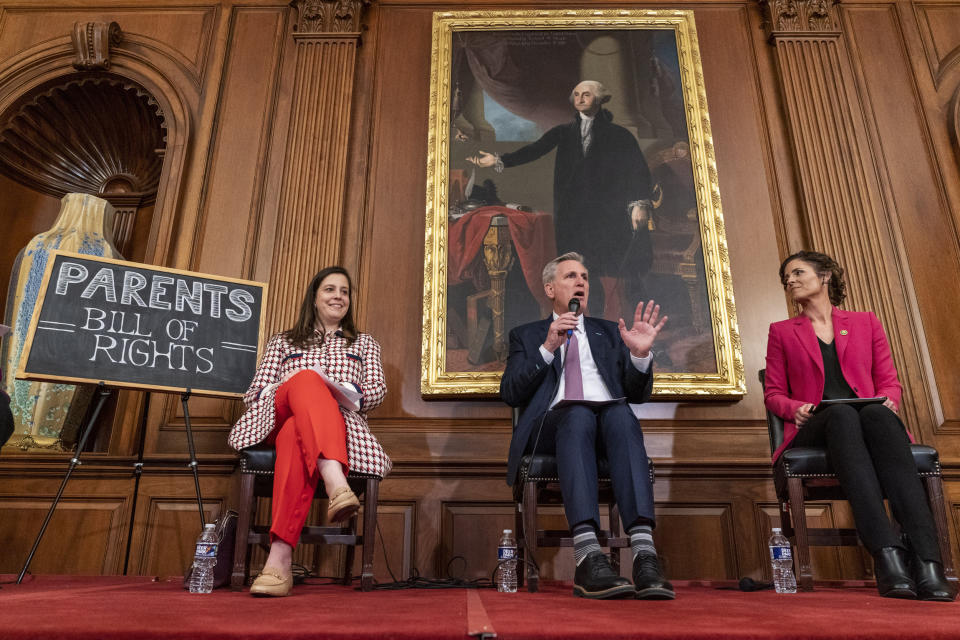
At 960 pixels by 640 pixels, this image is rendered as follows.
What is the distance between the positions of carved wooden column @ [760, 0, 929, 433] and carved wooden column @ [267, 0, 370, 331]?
247 centimetres

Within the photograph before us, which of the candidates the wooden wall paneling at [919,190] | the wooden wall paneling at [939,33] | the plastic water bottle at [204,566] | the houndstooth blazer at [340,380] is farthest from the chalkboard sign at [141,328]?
the wooden wall paneling at [939,33]

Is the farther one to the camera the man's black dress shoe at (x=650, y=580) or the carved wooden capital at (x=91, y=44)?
the carved wooden capital at (x=91, y=44)

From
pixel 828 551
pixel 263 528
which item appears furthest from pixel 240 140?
pixel 828 551

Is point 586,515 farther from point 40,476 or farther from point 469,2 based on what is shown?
point 469,2

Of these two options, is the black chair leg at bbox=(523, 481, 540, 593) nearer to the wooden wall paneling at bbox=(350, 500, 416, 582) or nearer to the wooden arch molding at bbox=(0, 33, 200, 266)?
the wooden wall paneling at bbox=(350, 500, 416, 582)

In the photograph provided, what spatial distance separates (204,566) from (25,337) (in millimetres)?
1897

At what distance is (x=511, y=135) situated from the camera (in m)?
4.06

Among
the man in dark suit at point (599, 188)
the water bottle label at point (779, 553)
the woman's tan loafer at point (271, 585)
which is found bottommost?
the woman's tan loafer at point (271, 585)

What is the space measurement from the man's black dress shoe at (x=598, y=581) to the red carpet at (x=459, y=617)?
1.8 inches

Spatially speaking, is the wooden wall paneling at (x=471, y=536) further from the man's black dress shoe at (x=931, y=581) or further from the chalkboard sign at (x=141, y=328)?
the man's black dress shoe at (x=931, y=581)

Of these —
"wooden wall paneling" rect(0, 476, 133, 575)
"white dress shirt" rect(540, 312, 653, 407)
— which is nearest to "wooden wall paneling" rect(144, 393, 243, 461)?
"wooden wall paneling" rect(0, 476, 133, 575)

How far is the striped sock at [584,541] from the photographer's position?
202 cm

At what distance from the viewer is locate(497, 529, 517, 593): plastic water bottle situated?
7.77 feet

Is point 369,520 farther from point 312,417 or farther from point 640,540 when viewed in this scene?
point 640,540
